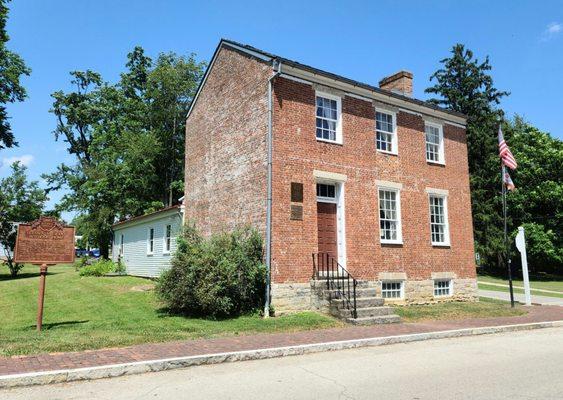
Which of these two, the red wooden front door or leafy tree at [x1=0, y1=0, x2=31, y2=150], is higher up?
leafy tree at [x1=0, y1=0, x2=31, y2=150]

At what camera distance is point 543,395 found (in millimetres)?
5629

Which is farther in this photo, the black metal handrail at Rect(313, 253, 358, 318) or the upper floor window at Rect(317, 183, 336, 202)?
the upper floor window at Rect(317, 183, 336, 202)

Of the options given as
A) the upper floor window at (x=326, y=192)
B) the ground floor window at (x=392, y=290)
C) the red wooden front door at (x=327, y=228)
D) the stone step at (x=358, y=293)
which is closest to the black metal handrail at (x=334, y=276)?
the stone step at (x=358, y=293)

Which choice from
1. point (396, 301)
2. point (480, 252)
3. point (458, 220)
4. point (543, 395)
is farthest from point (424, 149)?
point (480, 252)

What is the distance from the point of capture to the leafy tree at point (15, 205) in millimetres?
29750

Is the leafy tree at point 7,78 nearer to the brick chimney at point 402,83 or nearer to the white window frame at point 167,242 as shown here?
the white window frame at point 167,242

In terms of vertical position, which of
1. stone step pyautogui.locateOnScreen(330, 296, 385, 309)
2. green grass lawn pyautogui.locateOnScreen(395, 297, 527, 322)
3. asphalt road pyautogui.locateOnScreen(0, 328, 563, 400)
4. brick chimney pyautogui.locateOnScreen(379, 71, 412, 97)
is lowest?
asphalt road pyautogui.locateOnScreen(0, 328, 563, 400)

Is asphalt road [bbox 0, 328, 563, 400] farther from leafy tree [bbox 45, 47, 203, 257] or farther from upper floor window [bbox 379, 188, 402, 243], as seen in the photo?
leafy tree [bbox 45, 47, 203, 257]

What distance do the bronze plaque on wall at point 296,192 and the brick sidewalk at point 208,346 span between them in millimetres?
4188

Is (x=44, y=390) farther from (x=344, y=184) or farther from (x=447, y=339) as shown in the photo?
(x=344, y=184)

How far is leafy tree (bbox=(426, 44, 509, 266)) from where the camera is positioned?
115ft

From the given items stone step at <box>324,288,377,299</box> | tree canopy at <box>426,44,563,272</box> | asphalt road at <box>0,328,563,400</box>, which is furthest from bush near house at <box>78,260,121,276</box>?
tree canopy at <box>426,44,563,272</box>

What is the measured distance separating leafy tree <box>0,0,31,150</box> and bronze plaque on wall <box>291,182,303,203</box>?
817 inches

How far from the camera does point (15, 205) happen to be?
101 feet
